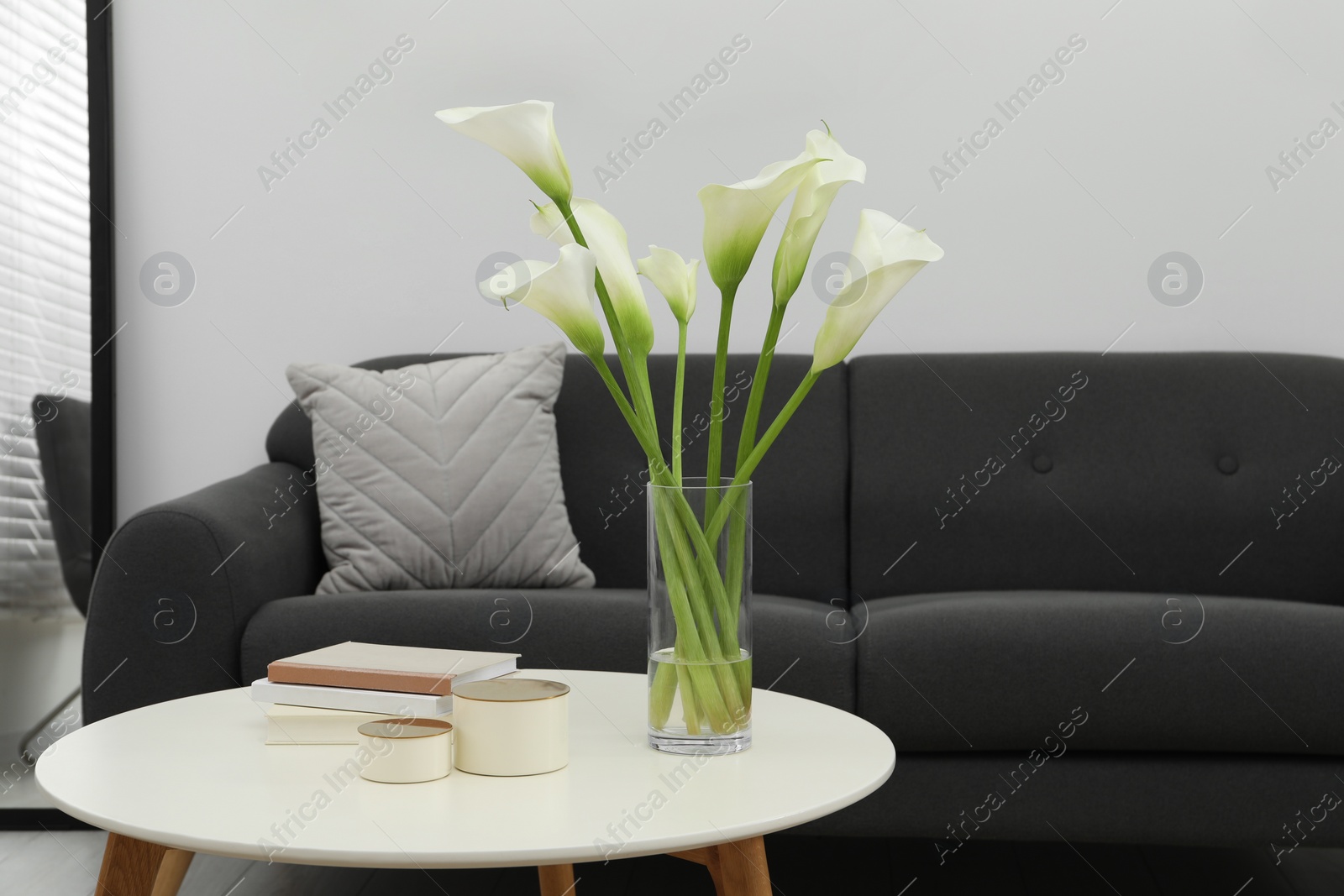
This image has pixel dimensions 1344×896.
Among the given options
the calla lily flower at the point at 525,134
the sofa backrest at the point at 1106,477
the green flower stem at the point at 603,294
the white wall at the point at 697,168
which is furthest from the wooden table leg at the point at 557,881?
the white wall at the point at 697,168

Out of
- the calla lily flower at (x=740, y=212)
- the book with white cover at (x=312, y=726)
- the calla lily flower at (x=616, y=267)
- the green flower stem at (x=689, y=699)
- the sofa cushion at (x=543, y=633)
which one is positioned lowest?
the sofa cushion at (x=543, y=633)

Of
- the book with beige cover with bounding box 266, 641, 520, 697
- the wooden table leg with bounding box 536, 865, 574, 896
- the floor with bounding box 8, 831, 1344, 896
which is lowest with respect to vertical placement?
the floor with bounding box 8, 831, 1344, 896

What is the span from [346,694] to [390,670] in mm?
45

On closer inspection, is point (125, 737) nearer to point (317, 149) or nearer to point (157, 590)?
point (157, 590)

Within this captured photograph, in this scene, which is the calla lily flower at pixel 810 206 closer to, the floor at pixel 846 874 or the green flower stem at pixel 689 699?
the green flower stem at pixel 689 699

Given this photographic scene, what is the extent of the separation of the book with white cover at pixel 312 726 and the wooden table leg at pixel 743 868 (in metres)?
0.29

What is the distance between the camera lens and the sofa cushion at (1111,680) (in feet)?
5.06

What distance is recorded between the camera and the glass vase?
1.00 m

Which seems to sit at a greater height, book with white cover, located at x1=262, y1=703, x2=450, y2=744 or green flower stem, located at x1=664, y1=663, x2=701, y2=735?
green flower stem, located at x1=664, y1=663, x2=701, y2=735

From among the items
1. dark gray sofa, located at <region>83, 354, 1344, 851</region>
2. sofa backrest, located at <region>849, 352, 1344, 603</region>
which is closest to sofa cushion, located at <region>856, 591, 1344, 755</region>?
dark gray sofa, located at <region>83, 354, 1344, 851</region>

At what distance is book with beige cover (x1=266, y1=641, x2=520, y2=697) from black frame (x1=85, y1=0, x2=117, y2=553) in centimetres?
162

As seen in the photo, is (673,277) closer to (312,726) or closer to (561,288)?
(561,288)

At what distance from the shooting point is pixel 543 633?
165 cm

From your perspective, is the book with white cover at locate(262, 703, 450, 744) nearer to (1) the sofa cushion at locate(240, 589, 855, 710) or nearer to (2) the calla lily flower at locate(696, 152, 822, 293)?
(2) the calla lily flower at locate(696, 152, 822, 293)
